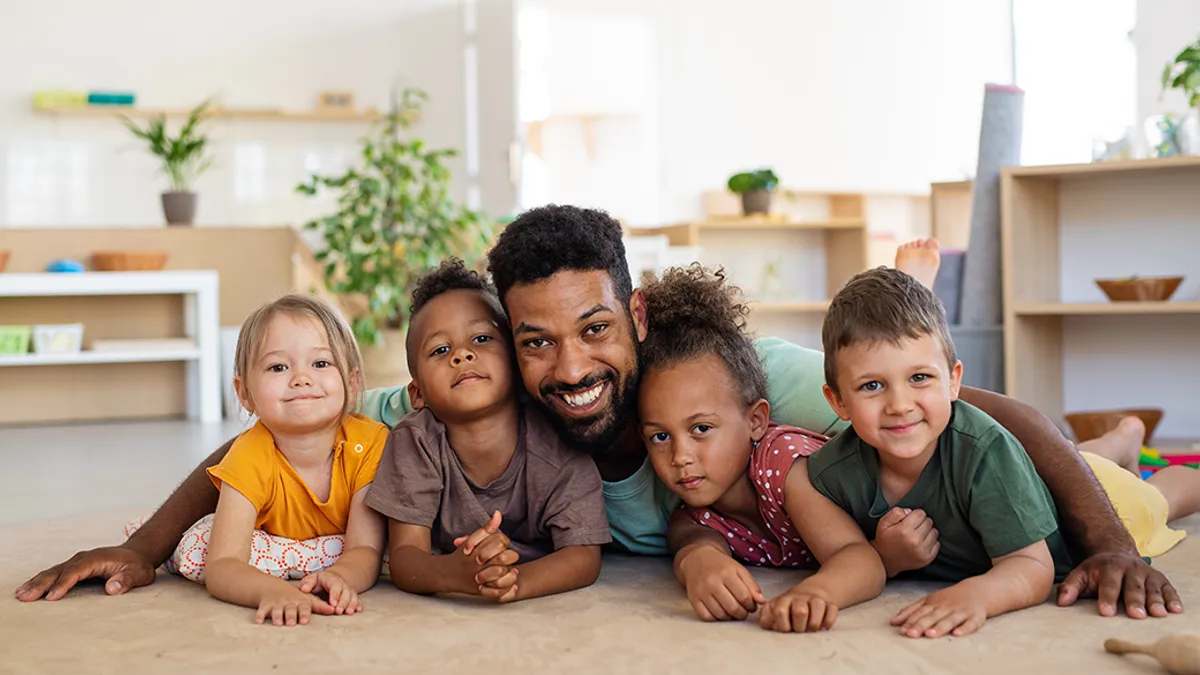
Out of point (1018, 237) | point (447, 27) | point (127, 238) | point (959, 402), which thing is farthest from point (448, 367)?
point (447, 27)

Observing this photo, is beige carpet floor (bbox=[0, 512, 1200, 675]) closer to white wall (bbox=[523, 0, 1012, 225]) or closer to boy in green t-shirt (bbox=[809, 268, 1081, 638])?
boy in green t-shirt (bbox=[809, 268, 1081, 638])

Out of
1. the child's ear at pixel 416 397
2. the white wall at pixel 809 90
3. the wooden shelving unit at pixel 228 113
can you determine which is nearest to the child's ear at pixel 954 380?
the child's ear at pixel 416 397

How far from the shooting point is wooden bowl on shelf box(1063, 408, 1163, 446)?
3314mm

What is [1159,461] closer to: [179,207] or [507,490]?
[507,490]

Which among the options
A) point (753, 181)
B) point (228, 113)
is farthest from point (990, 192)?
point (228, 113)

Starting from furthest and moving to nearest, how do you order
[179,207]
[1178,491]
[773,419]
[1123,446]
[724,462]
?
[179,207] → [1123,446] → [1178,491] → [773,419] → [724,462]

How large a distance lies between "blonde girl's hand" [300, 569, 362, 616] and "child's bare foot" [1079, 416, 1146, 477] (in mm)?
1578

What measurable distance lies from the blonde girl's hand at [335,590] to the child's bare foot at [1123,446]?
158cm

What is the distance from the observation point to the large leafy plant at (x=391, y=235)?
226 inches

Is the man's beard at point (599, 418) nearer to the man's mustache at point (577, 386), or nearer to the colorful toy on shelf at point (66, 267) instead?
the man's mustache at point (577, 386)

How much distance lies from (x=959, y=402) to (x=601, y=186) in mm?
6622

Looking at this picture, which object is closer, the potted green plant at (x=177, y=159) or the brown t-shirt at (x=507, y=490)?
the brown t-shirt at (x=507, y=490)

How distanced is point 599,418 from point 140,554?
0.76 metres

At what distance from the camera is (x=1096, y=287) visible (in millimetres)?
3990
